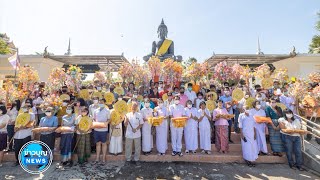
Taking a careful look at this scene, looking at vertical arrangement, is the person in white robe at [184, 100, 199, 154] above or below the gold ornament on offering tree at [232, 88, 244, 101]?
below

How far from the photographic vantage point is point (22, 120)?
21.3 feet

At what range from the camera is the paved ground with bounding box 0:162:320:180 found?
19.2ft

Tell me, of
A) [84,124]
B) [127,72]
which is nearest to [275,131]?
[84,124]

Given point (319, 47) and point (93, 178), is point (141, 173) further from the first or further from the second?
point (319, 47)

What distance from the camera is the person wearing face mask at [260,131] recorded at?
7055 mm

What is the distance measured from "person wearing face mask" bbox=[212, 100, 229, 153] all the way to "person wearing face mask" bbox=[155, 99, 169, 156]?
177 cm

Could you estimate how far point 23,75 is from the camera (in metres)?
10.2

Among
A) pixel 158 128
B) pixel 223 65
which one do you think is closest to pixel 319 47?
pixel 223 65

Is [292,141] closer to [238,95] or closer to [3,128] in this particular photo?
[238,95]

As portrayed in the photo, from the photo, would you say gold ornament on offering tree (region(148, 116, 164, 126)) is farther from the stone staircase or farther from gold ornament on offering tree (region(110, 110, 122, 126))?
the stone staircase

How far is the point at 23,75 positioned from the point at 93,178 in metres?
7.52

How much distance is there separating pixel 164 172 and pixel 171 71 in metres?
6.33

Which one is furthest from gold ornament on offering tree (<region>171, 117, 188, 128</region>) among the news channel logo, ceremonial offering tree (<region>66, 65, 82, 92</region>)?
ceremonial offering tree (<region>66, 65, 82, 92</region>)

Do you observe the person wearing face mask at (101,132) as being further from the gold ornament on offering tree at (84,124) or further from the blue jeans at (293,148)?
the blue jeans at (293,148)
